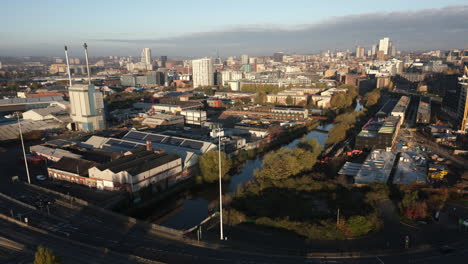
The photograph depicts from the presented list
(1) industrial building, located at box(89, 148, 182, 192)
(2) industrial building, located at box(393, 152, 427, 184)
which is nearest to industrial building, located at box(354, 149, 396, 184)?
(2) industrial building, located at box(393, 152, 427, 184)

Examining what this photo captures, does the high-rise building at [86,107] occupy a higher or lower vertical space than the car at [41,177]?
higher

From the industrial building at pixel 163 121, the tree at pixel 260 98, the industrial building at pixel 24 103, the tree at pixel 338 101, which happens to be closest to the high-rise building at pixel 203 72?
the tree at pixel 260 98

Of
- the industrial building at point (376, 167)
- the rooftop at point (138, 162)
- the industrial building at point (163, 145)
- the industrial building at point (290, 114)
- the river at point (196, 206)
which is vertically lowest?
the river at point (196, 206)

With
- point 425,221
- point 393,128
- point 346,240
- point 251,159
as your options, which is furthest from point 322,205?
point 393,128

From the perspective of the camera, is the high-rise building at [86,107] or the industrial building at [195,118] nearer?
the high-rise building at [86,107]

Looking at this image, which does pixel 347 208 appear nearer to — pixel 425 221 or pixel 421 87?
pixel 425 221

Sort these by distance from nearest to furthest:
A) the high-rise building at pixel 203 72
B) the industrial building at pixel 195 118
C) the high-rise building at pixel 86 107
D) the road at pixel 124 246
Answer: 1. the road at pixel 124 246
2. the high-rise building at pixel 86 107
3. the industrial building at pixel 195 118
4. the high-rise building at pixel 203 72

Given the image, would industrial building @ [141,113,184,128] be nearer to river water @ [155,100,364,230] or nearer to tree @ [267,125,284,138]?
tree @ [267,125,284,138]

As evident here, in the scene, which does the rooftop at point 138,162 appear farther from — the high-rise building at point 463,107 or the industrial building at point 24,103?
the industrial building at point 24,103
